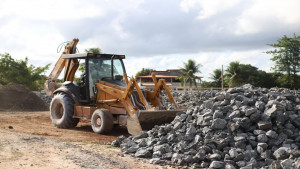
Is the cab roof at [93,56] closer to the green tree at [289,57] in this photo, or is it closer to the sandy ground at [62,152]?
the sandy ground at [62,152]

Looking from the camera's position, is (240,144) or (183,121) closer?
(240,144)

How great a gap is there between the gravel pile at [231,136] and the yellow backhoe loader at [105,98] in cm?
117

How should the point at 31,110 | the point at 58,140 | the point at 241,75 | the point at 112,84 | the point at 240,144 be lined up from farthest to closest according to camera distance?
the point at 241,75, the point at 31,110, the point at 112,84, the point at 58,140, the point at 240,144

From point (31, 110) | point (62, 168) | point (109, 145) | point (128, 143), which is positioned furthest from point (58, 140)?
point (31, 110)

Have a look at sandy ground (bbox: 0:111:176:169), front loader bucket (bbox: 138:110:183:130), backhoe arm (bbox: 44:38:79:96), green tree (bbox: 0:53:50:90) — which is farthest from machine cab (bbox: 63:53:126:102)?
green tree (bbox: 0:53:50:90)

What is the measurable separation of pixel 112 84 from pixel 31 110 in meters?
11.2

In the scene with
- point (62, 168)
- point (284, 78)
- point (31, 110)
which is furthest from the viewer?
point (284, 78)

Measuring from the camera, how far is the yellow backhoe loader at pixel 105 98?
9.54 m

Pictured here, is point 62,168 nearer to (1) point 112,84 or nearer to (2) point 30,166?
(2) point 30,166

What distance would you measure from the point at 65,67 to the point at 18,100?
9509mm

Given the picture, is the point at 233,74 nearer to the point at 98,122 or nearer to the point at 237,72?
the point at 237,72

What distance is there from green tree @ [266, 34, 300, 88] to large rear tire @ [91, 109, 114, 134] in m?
34.2

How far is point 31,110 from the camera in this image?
19.9 m

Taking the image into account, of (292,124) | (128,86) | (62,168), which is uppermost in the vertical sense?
(128,86)
